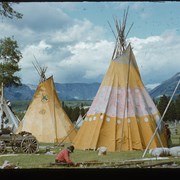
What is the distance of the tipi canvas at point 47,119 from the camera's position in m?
8.27

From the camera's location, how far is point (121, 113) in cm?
701

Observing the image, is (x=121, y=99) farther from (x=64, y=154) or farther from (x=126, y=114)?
(x=64, y=154)

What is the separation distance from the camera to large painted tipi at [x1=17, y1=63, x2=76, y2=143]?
8250 mm

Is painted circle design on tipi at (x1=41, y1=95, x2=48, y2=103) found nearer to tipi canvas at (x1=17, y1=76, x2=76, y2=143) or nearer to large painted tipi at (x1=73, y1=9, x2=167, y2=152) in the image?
tipi canvas at (x1=17, y1=76, x2=76, y2=143)

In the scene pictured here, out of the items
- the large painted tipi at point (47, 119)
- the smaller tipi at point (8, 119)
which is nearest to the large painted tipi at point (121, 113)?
the large painted tipi at point (47, 119)

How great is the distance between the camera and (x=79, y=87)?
6430 mm

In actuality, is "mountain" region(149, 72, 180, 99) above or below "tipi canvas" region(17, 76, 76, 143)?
above

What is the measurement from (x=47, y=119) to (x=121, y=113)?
2.17 metres

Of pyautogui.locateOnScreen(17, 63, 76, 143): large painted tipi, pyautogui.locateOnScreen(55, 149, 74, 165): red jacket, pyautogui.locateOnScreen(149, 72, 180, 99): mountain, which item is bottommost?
pyautogui.locateOnScreen(55, 149, 74, 165): red jacket

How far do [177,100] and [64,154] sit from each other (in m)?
1.89

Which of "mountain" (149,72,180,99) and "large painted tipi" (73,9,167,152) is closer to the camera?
"mountain" (149,72,180,99)

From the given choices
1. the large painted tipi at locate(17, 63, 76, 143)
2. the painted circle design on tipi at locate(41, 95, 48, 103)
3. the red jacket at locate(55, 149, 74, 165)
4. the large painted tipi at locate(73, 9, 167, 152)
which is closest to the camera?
the red jacket at locate(55, 149, 74, 165)

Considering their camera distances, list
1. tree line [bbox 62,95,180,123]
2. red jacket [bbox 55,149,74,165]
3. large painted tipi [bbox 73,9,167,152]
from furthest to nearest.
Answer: large painted tipi [bbox 73,9,167,152]
tree line [bbox 62,95,180,123]
red jacket [bbox 55,149,74,165]

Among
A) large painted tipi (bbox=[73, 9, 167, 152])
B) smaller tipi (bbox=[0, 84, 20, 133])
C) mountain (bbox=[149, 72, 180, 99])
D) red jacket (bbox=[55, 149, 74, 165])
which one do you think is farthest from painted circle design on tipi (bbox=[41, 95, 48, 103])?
red jacket (bbox=[55, 149, 74, 165])
